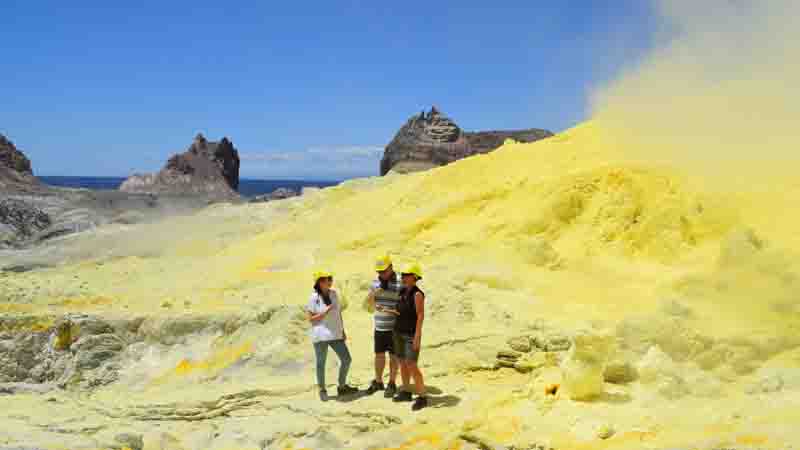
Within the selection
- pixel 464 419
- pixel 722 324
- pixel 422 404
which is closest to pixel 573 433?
pixel 464 419

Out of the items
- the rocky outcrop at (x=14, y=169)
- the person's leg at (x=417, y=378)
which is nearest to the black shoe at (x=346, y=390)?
the person's leg at (x=417, y=378)

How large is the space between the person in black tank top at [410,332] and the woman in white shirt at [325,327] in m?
0.56

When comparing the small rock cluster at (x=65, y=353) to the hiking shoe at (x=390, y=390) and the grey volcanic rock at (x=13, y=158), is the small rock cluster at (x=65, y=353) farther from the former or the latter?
the grey volcanic rock at (x=13, y=158)

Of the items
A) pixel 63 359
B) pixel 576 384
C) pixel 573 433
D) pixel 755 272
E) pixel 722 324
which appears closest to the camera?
pixel 573 433

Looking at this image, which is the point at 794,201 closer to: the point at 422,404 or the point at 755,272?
the point at 755,272

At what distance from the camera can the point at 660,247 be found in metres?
9.01

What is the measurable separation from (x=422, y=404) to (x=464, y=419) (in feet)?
1.48

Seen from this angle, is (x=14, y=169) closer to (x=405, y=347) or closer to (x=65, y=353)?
(x=65, y=353)

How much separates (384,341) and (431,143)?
22609 mm

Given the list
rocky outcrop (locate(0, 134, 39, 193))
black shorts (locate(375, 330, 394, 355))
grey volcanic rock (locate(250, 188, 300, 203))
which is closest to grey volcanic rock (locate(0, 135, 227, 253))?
rocky outcrop (locate(0, 134, 39, 193))

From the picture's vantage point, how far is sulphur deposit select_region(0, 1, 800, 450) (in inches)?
206

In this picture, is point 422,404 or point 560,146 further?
point 560,146

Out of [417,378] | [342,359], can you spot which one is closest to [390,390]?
[417,378]

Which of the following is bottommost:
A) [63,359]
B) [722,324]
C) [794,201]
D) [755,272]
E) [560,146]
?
[63,359]
